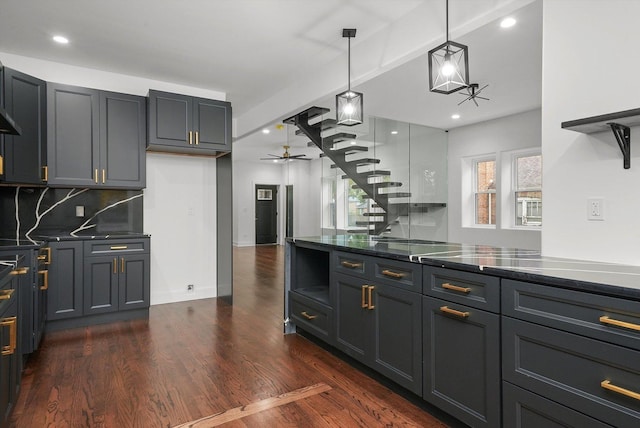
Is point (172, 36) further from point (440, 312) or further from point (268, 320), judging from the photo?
point (440, 312)

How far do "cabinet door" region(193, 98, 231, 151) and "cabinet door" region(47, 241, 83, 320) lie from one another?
1711 mm

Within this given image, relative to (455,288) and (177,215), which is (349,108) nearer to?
(455,288)

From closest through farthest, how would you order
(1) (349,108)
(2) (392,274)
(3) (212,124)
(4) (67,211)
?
(2) (392,274) → (1) (349,108) → (4) (67,211) → (3) (212,124)

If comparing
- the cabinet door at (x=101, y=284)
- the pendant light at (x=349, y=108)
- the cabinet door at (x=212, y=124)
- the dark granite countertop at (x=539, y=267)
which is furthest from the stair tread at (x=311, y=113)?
the dark granite countertop at (x=539, y=267)

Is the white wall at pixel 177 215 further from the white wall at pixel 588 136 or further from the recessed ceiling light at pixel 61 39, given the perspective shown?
the white wall at pixel 588 136

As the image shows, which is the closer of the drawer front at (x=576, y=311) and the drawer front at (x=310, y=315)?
the drawer front at (x=576, y=311)

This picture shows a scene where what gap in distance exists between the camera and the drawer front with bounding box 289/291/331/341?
2963mm

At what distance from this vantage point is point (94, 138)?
391 cm

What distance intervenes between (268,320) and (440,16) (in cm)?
319

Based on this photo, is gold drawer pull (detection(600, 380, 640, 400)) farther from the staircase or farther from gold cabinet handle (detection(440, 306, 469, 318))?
the staircase

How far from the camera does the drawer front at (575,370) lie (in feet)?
4.21

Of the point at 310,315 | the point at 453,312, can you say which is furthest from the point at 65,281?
the point at 453,312

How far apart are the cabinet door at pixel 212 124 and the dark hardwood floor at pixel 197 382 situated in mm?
2060

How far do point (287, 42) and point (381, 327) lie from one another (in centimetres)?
272
